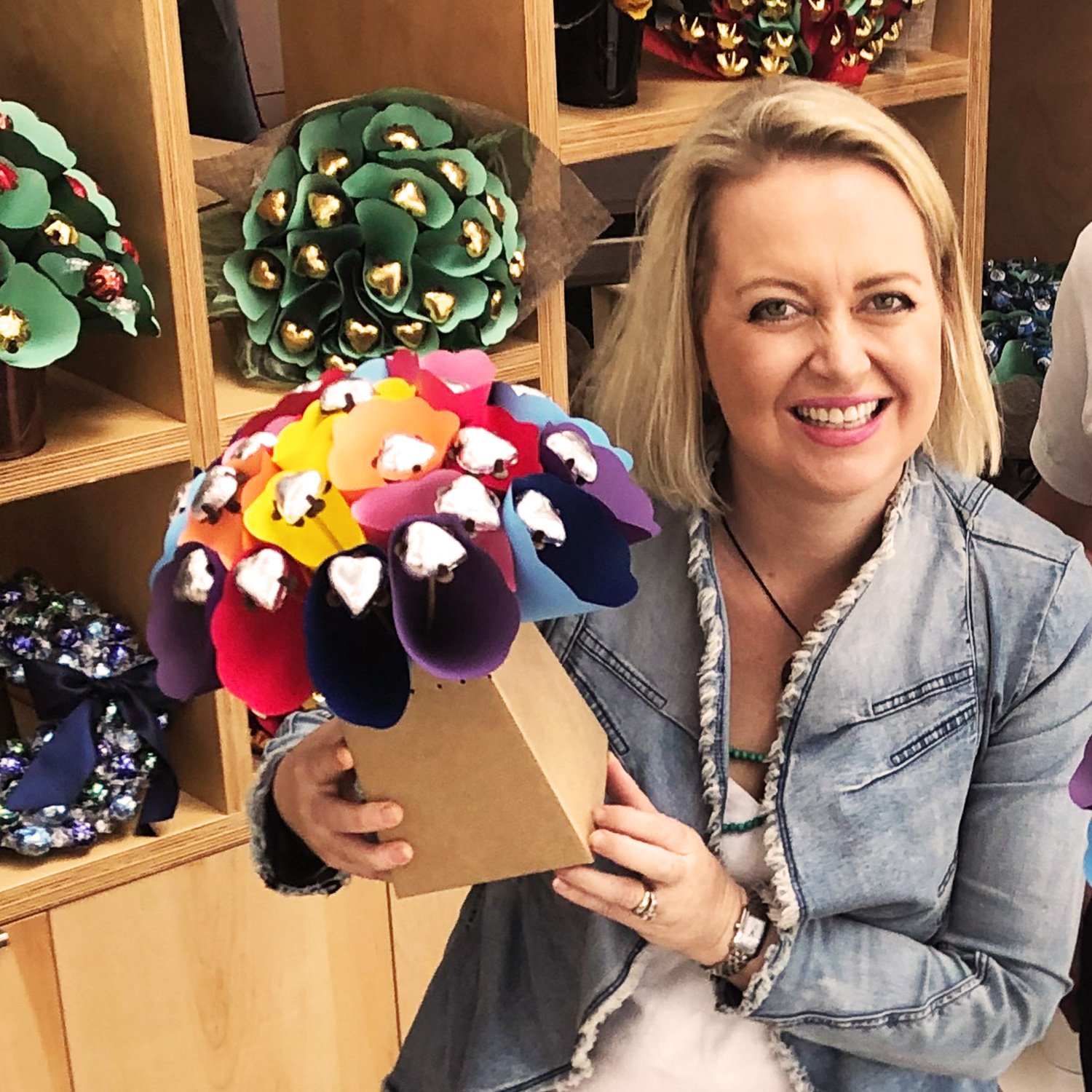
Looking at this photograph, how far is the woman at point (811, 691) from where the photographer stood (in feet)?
3.52

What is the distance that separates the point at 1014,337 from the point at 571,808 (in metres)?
1.49

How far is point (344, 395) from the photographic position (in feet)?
2.89

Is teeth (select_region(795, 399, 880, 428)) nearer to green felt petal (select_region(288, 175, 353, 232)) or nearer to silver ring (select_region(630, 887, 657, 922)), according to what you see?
silver ring (select_region(630, 887, 657, 922))

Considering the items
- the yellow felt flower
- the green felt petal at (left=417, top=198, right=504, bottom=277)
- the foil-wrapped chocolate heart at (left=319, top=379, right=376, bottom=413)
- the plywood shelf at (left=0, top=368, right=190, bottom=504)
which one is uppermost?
the yellow felt flower

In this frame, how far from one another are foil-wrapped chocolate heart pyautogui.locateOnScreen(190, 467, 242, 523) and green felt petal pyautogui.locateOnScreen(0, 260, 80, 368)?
0.56 m

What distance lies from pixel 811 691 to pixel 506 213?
686 millimetres

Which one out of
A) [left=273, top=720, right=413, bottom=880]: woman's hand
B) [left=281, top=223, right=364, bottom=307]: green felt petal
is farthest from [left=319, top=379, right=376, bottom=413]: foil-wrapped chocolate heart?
[left=281, top=223, right=364, bottom=307]: green felt petal

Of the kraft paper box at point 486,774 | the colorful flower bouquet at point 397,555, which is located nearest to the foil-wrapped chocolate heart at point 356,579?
the colorful flower bouquet at point 397,555

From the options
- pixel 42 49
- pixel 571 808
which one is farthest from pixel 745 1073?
pixel 42 49

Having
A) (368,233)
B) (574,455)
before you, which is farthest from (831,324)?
(368,233)

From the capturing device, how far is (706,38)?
1838 mm

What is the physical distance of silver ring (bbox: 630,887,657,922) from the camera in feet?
3.32

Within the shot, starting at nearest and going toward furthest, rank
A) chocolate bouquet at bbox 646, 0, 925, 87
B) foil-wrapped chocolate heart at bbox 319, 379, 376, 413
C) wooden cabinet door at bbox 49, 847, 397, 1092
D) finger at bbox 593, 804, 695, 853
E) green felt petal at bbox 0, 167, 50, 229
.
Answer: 1. foil-wrapped chocolate heart at bbox 319, 379, 376, 413
2. finger at bbox 593, 804, 695, 853
3. green felt petal at bbox 0, 167, 50, 229
4. wooden cabinet door at bbox 49, 847, 397, 1092
5. chocolate bouquet at bbox 646, 0, 925, 87

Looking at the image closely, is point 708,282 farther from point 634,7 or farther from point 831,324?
point 634,7
